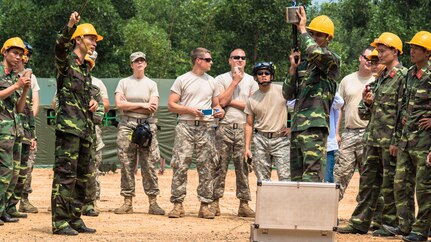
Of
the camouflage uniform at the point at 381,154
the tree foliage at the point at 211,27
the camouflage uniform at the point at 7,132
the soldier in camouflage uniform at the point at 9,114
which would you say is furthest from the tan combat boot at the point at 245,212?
the tree foliage at the point at 211,27

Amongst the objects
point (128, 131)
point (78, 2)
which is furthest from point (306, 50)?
point (78, 2)

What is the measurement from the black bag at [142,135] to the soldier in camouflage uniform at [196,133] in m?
0.42

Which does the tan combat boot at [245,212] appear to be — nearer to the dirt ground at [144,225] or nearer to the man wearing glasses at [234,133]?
the man wearing glasses at [234,133]

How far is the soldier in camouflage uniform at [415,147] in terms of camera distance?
11.5 meters

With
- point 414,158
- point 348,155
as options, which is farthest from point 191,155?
point 414,158

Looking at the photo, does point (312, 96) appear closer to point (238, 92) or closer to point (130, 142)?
point (238, 92)

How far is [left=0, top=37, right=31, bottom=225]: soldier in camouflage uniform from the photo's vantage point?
41.1ft

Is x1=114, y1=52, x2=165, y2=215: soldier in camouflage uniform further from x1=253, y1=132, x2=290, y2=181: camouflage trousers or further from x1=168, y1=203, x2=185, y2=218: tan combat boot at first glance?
x1=253, y1=132, x2=290, y2=181: camouflage trousers

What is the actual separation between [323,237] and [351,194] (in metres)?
11.6

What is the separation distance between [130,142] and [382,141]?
418cm

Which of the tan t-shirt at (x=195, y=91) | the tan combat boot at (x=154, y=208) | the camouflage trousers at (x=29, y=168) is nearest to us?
the tan t-shirt at (x=195, y=91)

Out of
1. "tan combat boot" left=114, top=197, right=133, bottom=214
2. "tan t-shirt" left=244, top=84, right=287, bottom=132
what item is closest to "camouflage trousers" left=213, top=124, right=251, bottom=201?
"tan t-shirt" left=244, top=84, right=287, bottom=132

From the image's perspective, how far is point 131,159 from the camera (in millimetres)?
15008

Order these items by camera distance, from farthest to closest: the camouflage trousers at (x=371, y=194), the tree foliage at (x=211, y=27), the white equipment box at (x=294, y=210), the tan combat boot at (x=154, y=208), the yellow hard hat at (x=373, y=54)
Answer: the tree foliage at (x=211, y=27) → the tan combat boot at (x=154, y=208) → the yellow hard hat at (x=373, y=54) → the camouflage trousers at (x=371, y=194) → the white equipment box at (x=294, y=210)
